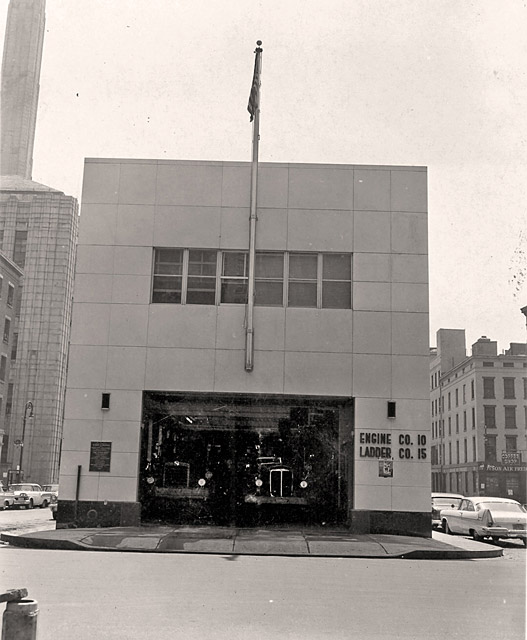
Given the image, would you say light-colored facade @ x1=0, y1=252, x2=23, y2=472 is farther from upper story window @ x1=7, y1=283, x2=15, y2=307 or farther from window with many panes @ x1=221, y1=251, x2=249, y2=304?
window with many panes @ x1=221, y1=251, x2=249, y2=304

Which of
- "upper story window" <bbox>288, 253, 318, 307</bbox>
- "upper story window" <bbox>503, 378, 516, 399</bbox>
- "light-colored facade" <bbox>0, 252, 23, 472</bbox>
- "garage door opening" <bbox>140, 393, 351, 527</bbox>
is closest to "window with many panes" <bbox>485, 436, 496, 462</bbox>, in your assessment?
"upper story window" <bbox>503, 378, 516, 399</bbox>

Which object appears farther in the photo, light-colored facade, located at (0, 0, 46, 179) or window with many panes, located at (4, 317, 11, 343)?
window with many panes, located at (4, 317, 11, 343)

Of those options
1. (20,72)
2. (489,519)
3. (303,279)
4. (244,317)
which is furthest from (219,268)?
(20,72)

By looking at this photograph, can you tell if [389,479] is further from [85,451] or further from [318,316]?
[85,451]

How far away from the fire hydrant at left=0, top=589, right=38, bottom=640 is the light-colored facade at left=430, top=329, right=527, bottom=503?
6656 centimetres

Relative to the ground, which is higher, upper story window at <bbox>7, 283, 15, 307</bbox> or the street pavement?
upper story window at <bbox>7, 283, 15, 307</bbox>

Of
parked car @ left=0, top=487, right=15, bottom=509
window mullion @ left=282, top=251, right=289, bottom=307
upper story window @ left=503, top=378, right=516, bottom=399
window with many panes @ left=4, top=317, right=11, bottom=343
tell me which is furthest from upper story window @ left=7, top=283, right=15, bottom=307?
upper story window @ left=503, top=378, right=516, bottom=399

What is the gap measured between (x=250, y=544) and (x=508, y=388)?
6020 cm

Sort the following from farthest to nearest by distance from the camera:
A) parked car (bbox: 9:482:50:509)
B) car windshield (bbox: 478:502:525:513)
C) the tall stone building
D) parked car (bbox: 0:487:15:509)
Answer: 1. the tall stone building
2. parked car (bbox: 9:482:50:509)
3. parked car (bbox: 0:487:15:509)
4. car windshield (bbox: 478:502:525:513)

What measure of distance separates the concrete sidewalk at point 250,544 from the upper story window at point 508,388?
55608 millimetres

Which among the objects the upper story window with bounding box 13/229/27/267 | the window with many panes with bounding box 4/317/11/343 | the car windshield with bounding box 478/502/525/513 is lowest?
the car windshield with bounding box 478/502/525/513

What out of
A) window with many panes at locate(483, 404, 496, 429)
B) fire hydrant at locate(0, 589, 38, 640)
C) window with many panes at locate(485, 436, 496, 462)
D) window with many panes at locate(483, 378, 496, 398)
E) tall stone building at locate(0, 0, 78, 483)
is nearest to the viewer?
fire hydrant at locate(0, 589, 38, 640)

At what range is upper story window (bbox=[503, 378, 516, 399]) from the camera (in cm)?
7175

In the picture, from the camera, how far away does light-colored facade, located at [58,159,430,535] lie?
810 inches
